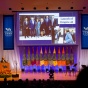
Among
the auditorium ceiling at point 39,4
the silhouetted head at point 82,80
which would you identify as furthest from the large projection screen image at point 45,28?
the silhouetted head at point 82,80

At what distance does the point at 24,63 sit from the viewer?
46.6 feet

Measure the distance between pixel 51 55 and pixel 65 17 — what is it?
8.00ft

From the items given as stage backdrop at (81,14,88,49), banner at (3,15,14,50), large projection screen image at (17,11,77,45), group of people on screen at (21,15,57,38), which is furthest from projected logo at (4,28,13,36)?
stage backdrop at (81,14,88,49)

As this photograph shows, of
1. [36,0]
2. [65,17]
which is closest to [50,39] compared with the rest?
[65,17]

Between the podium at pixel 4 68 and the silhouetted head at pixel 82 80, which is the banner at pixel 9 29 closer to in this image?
the podium at pixel 4 68

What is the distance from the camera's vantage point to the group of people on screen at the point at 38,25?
1370 centimetres

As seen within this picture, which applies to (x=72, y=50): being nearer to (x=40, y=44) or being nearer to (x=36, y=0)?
(x=40, y=44)

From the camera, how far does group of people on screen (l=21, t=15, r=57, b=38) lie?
45.0ft

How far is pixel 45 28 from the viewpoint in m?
13.8

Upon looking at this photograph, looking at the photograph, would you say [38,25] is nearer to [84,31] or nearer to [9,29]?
[9,29]

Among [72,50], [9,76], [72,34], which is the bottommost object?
[9,76]

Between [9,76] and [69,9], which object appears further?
[69,9]

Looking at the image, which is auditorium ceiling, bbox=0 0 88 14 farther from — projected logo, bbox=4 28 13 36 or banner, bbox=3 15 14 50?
projected logo, bbox=4 28 13 36

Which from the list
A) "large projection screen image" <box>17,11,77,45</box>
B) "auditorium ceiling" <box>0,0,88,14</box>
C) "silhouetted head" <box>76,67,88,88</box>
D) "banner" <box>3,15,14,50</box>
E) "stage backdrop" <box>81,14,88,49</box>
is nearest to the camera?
"silhouetted head" <box>76,67,88,88</box>
